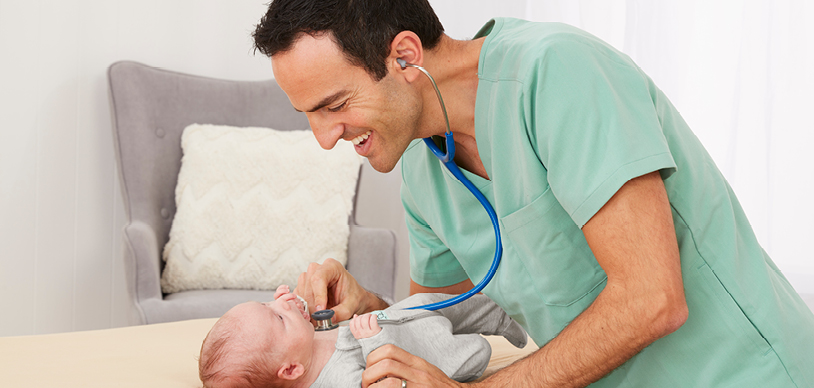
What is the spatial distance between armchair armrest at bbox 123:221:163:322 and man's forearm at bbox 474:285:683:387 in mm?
1551

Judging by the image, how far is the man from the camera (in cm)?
82

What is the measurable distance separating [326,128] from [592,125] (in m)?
0.49

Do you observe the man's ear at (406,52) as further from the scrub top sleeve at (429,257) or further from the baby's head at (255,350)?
the baby's head at (255,350)

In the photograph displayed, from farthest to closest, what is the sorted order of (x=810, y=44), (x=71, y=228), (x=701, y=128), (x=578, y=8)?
(x=71, y=228), (x=578, y=8), (x=701, y=128), (x=810, y=44)

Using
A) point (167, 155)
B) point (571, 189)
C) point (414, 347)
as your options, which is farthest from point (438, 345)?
point (167, 155)

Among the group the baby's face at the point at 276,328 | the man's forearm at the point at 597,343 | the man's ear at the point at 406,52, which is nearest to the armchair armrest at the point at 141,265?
the baby's face at the point at 276,328

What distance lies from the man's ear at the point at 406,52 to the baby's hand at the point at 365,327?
1.46ft

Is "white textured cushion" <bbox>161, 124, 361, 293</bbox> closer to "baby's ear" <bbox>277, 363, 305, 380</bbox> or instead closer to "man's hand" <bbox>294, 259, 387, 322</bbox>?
"man's hand" <bbox>294, 259, 387, 322</bbox>

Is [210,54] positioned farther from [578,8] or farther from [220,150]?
[578,8]

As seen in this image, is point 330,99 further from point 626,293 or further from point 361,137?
point 626,293

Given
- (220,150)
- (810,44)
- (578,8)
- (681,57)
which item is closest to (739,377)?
(810,44)

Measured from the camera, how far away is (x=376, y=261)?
91.0 inches

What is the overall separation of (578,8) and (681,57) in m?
0.47

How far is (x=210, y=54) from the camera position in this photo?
116 inches
